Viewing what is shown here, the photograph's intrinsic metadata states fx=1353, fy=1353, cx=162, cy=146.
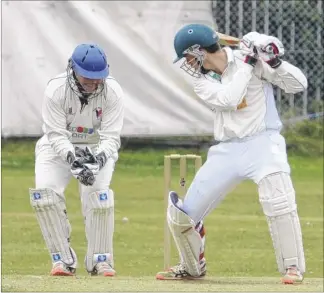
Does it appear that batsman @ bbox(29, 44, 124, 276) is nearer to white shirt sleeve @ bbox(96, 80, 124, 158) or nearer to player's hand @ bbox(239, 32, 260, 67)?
white shirt sleeve @ bbox(96, 80, 124, 158)

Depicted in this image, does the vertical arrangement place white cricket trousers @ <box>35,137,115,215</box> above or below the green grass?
above

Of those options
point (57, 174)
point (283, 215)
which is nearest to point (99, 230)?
point (57, 174)

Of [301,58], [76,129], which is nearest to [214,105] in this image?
[76,129]

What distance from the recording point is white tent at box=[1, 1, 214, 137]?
492 inches

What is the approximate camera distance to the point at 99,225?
24.7ft

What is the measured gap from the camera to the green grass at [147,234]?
689 cm

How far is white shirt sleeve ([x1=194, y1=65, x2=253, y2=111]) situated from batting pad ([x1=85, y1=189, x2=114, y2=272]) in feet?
3.26

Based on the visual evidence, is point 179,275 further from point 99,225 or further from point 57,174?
point 57,174

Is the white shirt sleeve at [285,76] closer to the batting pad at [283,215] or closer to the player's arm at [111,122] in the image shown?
→ the batting pad at [283,215]

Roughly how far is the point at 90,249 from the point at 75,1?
543cm

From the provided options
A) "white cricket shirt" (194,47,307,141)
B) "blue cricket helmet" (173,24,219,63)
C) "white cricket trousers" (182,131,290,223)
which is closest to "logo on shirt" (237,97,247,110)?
"white cricket shirt" (194,47,307,141)

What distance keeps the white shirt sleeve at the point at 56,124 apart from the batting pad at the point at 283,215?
3.89 ft

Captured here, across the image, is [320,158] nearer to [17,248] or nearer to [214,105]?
[17,248]

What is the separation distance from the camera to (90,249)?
24.9 feet
